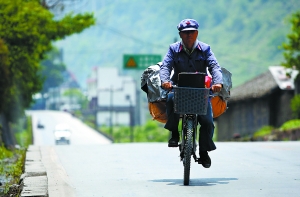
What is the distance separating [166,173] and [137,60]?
4502 centimetres

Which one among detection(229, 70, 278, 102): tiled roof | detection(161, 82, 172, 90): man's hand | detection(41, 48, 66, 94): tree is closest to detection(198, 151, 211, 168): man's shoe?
detection(161, 82, 172, 90): man's hand

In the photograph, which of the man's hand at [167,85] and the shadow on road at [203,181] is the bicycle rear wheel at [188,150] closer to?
the shadow on road at [203,181]

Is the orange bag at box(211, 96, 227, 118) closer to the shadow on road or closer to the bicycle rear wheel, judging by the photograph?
the bicycle rear wheel

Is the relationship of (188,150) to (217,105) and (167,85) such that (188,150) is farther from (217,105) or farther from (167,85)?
(217,105)

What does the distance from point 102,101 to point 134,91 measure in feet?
24.6

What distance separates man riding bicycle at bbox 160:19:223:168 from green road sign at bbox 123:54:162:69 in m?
43.4

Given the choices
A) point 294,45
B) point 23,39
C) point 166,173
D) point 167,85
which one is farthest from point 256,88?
point 167,85

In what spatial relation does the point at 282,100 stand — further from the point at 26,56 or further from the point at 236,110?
the point at 26,56

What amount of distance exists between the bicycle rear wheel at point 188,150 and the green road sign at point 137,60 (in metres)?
43.9

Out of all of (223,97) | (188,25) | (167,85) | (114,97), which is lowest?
(223,97)

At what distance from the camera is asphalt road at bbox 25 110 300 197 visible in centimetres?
967

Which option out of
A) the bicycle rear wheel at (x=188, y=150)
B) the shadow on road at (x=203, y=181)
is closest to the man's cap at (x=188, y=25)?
the bicycle rear wheel at (x=188, y=150)

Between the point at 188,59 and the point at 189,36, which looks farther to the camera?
the point at 188,59

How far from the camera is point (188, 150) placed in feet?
34.1
